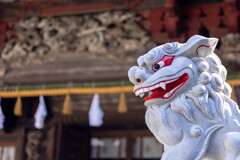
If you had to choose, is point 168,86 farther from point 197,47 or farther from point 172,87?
point 197,47

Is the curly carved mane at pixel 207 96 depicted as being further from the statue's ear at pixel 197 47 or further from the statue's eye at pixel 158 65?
the statue's eye at pixel 158 65

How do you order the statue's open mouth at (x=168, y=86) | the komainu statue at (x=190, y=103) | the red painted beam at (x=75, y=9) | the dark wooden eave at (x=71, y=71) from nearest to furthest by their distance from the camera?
the komainu statue at (x=190, y=103) → the statue's open mouth at (x=168, y=86) → the dark wooden eave at (x=71, y=71) → the red painted beam at (x=75, y=9)

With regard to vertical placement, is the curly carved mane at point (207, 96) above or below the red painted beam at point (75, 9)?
below

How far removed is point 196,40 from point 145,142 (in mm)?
5333

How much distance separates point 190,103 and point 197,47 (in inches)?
12.3

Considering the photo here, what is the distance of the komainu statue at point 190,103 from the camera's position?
2.27 meters

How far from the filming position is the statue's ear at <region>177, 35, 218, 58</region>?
8.01 ft

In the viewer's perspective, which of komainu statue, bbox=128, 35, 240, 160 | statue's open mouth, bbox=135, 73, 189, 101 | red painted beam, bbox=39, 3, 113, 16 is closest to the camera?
komainu statue, bbox=128, 35, 240, 160

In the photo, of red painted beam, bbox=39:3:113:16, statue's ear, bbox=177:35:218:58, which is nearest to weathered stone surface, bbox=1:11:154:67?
red painted beam, bbox=39:3:113:16

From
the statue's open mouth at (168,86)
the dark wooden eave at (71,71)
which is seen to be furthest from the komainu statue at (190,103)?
the dark wooden eave at (71,71)

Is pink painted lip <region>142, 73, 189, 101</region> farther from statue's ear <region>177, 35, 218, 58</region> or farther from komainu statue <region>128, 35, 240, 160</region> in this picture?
statue's ear <region>177, 35, 218, 58</region>

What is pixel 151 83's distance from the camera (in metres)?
2.42

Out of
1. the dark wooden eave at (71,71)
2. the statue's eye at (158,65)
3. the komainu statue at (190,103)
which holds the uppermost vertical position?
the dark wooden eave at (71,71)

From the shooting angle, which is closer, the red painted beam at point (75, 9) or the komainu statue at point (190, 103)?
the komainu statue at point (190, 103)
